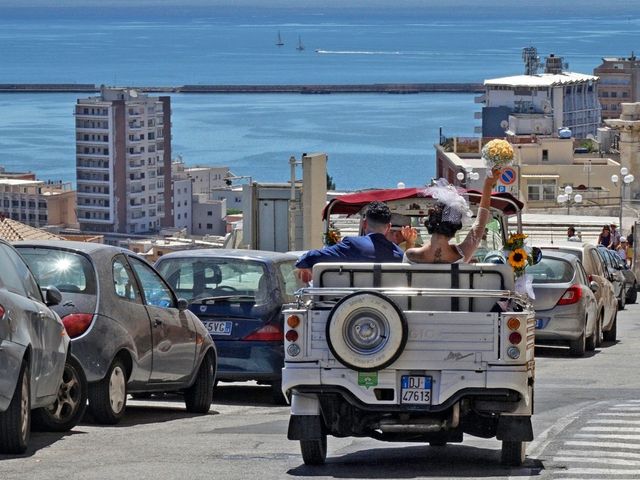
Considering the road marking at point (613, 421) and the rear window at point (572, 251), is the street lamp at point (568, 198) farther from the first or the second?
the road marking at point (613, 421)

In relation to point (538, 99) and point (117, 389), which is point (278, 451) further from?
point (538, 99)

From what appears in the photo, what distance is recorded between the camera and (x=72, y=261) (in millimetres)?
12281

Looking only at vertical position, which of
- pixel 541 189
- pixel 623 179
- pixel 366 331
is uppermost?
pixel 541 189

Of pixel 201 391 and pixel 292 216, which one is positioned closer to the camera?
pixel 201 391

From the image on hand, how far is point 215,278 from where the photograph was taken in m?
15.2

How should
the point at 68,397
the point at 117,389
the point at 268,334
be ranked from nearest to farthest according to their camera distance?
the point at 68,397
the point at 117,389
the point at 268,334

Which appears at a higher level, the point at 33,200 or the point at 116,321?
the point at 33,200

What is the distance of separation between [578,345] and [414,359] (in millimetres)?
10578

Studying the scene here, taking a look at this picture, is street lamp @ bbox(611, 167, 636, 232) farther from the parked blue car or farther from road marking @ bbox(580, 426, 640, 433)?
road marking @ bbox(580, 426, 640, 433)

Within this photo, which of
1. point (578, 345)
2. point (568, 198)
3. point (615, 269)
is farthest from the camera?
point (568, 198)

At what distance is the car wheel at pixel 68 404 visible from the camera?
1155cm

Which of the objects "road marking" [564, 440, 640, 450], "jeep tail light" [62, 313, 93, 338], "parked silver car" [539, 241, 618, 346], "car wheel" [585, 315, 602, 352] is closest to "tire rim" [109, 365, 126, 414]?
"jeep tail light" [62, 313, 93, 338]

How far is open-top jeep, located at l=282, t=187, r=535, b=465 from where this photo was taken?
31.8 feet

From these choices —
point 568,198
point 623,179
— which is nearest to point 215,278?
point 623,179
